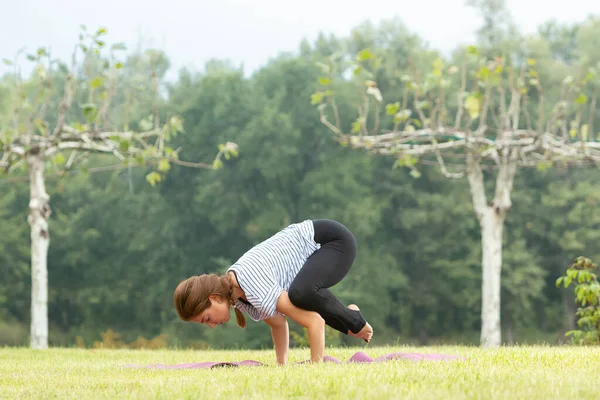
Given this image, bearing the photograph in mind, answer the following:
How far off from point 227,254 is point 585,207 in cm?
1289

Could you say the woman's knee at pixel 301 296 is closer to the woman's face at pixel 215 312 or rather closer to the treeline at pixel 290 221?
the woman's face at pixel 215 312

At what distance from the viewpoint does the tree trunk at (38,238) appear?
37.1ft

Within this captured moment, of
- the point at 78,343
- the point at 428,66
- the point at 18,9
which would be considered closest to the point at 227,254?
the point at 78,343

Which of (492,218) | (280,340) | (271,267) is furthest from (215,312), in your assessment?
(492,218)

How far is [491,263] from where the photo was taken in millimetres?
13859

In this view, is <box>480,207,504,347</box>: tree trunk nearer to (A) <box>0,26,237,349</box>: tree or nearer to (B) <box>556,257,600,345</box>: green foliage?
(B) <box>556,257,600,345</box>: green foliage

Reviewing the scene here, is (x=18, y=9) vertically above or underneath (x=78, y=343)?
above

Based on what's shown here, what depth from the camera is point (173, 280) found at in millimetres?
28672

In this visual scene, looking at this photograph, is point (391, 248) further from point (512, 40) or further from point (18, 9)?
point (18, 9)

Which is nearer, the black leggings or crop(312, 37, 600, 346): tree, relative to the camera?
the black leggings

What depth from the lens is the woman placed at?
4.89 m

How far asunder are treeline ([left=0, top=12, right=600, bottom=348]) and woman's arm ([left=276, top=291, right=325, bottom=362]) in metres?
20.3

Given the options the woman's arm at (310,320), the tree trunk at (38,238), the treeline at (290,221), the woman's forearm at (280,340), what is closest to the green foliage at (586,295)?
the woman's forearm at (280,340)

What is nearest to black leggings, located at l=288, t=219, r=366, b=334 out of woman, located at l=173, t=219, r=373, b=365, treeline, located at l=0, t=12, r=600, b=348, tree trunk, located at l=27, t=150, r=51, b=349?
woman, located at l=173, t=219, r=373, b=365
